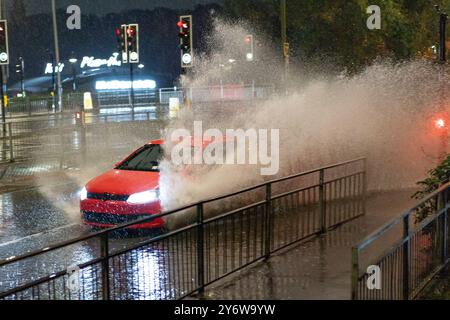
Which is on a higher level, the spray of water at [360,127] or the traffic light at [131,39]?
the traffic light at [131,39]

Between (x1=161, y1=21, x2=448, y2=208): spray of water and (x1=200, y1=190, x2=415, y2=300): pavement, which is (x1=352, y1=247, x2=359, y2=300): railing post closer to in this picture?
(x1=200, y1=190, x2=415, y2=300): pavement

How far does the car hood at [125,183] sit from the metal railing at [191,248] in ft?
3.32

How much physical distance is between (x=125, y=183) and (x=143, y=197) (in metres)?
0.50

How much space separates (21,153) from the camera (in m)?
22.8

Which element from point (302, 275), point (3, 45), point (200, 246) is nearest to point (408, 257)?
point (302, 275)

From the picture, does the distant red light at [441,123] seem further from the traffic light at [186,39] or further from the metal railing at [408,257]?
the traffic light at [186,39]

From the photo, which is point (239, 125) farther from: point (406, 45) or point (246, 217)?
point (406, 45)

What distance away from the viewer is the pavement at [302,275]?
809cm

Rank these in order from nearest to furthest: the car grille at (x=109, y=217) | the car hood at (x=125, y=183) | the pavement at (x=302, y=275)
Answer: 1. the pavement at (x=302, y=275)
2. the car grille at (x=109, y=217)
3. the car hood at (x=125, y=183)

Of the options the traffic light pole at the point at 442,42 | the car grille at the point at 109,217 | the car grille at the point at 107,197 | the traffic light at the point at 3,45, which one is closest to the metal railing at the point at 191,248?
the car grille at the point at 109,217

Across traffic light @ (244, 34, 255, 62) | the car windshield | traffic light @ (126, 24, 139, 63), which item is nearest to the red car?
the car windshield

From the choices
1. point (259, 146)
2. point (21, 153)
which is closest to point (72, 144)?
point (21, 153)

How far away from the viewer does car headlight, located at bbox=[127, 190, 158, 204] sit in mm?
11984

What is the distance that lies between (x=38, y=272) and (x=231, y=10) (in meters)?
40.8
